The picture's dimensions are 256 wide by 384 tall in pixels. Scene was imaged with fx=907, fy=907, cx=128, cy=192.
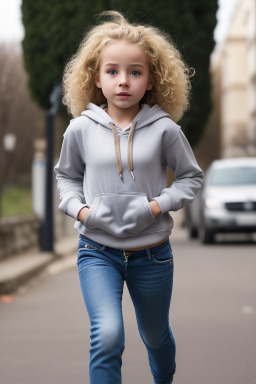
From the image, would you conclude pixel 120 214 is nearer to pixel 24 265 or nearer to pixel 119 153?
pixel 119 153

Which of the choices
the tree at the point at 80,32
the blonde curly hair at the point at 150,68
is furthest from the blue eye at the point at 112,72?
the tree at the point at 80,32

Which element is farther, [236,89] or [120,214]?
[236,89]

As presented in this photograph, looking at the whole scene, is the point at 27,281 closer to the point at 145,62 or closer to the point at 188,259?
the point at 188,259

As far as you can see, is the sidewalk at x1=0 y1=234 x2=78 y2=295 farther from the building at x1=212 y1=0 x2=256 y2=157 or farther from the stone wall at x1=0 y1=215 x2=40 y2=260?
the building at x1=212 y1=0 x2=256 y2=157

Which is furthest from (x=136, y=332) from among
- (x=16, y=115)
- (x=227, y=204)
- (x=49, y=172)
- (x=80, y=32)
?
(x=16, y=115)

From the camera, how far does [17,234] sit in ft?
47.1

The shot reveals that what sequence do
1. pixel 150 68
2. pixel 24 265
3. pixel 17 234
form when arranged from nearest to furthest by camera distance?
pixel 150 68 → pixel 24 265 → pixel 17 234

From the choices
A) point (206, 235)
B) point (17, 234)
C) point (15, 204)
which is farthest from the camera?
point (15, 204)

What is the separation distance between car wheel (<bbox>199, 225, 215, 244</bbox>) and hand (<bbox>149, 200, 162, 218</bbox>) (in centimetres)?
1413

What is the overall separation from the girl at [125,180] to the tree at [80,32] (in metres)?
17.6

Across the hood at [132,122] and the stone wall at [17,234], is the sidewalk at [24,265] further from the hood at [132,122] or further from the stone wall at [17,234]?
the hood at [132,122]

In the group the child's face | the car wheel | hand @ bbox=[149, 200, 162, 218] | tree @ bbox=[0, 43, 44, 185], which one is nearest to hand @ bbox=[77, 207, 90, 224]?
hand @ bbox=[149, 200, 162, 218]

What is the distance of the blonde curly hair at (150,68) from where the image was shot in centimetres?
404

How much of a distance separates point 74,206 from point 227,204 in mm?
13929
